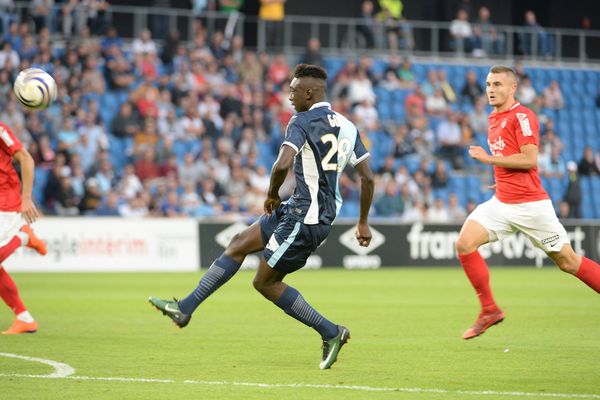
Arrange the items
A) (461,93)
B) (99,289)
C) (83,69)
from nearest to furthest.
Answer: (99,289) < (83,69) < (461,93)

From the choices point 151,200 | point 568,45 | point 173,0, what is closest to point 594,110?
point 568,45

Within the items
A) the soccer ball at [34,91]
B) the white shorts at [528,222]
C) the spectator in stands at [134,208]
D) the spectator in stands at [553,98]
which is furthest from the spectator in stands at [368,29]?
the white shorts at [528,222]

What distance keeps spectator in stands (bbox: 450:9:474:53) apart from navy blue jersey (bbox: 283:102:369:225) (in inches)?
912

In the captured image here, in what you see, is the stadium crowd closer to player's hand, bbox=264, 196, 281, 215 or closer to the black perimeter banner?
the black perimeter banner

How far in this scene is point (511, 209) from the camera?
9.93 metres

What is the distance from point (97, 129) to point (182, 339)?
13.8 meters

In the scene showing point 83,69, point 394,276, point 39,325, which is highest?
point 83,69

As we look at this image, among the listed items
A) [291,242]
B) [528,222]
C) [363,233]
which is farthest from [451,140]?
Answer: [291,242]

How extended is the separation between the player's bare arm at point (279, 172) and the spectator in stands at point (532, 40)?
25.0 m

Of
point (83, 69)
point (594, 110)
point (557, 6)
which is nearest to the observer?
point (83, 69)

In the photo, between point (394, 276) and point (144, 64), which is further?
point (144, 64)

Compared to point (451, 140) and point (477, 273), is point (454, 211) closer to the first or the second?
point (451, 140)

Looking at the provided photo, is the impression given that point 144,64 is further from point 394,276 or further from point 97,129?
point 394,276

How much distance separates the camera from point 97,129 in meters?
23.8
